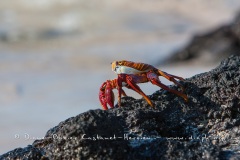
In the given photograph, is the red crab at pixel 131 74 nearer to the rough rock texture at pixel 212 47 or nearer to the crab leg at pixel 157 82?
the crab leg at pixel 157 82

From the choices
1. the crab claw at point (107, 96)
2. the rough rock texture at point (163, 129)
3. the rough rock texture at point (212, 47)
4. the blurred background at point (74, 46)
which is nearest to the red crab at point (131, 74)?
the crab claw at point (107, 96)

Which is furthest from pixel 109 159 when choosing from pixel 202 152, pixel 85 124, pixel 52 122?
pixel 52 122

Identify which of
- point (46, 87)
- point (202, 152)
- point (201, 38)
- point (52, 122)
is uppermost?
point (201, 38)

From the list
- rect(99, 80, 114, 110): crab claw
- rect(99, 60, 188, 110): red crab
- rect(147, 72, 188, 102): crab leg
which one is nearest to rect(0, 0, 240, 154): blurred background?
rect(99, 80, 114, 110): crab claw

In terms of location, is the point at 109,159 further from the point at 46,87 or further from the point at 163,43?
the point at 163,43

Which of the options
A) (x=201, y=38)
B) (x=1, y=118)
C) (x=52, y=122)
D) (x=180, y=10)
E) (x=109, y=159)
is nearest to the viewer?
(x=109, y=159)

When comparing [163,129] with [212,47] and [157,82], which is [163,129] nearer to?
[157,82]

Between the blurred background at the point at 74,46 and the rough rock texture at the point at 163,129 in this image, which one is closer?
the rough rock texture at the point at 163,129
